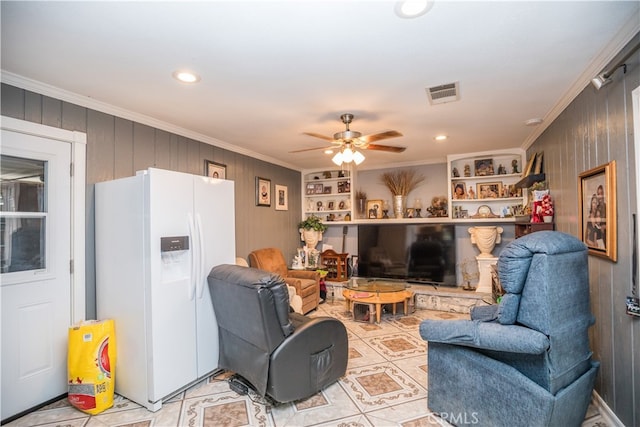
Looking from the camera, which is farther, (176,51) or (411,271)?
(411,271)

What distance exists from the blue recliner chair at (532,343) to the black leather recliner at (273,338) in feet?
2.97

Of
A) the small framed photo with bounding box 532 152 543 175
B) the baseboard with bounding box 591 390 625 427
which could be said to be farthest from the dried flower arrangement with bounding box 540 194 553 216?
the baseboard with bounding box 591 390 625 427

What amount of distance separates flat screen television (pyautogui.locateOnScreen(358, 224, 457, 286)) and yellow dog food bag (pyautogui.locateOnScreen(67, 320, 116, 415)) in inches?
160

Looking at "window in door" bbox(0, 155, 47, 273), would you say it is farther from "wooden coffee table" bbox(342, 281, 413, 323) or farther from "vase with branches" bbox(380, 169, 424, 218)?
"vase with branches" bbox(380, 169, 424, 218)

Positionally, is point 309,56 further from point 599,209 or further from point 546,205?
point 546,205

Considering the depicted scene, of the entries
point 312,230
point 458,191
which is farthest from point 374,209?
point 458,191

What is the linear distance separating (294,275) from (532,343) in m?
3.73

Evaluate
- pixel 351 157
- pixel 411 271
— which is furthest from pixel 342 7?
pixel 411 271

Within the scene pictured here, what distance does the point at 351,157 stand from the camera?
305 cm

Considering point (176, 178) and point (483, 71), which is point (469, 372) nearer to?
point (483, 71)

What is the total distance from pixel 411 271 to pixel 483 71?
359cm

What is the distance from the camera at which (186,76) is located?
2.27 metres

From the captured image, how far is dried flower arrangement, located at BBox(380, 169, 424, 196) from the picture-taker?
5.50 meters

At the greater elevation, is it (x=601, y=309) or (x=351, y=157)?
(x=351, y=157)
